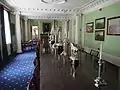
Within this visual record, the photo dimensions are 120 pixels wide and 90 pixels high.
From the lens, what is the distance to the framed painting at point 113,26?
3836mm

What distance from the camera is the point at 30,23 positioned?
14078 millimetres

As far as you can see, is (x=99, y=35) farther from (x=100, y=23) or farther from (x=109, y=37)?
(x=109, y=37)

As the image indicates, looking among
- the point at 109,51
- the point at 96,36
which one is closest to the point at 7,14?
the point at 96,36

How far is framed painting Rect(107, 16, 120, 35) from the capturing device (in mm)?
3836

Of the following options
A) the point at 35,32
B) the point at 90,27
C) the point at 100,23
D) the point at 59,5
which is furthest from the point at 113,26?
the point at 35,32

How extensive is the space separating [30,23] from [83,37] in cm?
880

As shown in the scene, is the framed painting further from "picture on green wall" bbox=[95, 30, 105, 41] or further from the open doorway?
the open doorway

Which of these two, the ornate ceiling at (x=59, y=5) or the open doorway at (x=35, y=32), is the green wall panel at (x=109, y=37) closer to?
the ornate ceiling at (x=59, y=5)

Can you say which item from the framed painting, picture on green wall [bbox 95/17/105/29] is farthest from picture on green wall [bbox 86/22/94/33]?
the framed painting

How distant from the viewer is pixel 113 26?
13.3ft

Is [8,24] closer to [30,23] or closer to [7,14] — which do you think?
[7,14]

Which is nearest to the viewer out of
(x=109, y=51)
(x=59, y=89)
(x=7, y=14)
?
(x=59, y=89)

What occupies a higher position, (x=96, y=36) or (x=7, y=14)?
(x=7, y=14)

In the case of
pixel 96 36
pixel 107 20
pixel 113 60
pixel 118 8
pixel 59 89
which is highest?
pixel 118 8
